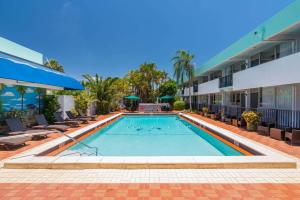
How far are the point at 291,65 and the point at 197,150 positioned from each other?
20.7 ft

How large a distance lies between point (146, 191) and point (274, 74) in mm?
11105

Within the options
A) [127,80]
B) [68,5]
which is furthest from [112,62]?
[68,5]

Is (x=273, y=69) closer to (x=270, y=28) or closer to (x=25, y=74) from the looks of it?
(x=270, y=28)

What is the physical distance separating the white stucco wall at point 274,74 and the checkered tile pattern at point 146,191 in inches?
298

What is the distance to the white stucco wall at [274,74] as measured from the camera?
10656mm

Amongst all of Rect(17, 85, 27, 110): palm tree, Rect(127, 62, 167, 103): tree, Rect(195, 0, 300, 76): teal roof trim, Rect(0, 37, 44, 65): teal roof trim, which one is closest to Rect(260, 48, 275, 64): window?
Rect(195, 0, 300, 76): teal roof trim

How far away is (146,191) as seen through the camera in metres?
4.65

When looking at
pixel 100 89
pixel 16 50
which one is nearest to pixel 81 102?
pixel 100 89

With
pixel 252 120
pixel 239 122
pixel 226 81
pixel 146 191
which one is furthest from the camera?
pixel 226 81

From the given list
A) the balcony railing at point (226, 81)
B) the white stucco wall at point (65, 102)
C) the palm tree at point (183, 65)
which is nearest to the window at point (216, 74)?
the palm tree at point (183, 65)

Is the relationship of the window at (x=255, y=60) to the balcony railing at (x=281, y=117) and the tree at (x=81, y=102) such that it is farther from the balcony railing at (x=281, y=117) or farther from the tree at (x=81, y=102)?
the tree at (x=81, y=102)

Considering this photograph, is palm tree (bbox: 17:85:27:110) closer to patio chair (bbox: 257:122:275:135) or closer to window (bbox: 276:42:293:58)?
patio chair (bbox: 257:122:275:135)

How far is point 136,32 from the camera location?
118ft

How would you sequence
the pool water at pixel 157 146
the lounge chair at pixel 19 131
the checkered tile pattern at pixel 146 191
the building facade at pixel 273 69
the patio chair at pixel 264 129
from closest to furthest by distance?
the checkered tile pattern at pixel 146 191, the pool water at pixel 157 146, the lounge chair at pixel 19 131, the building facade at pixel 273 69, the patio chair at pixel 264 129
